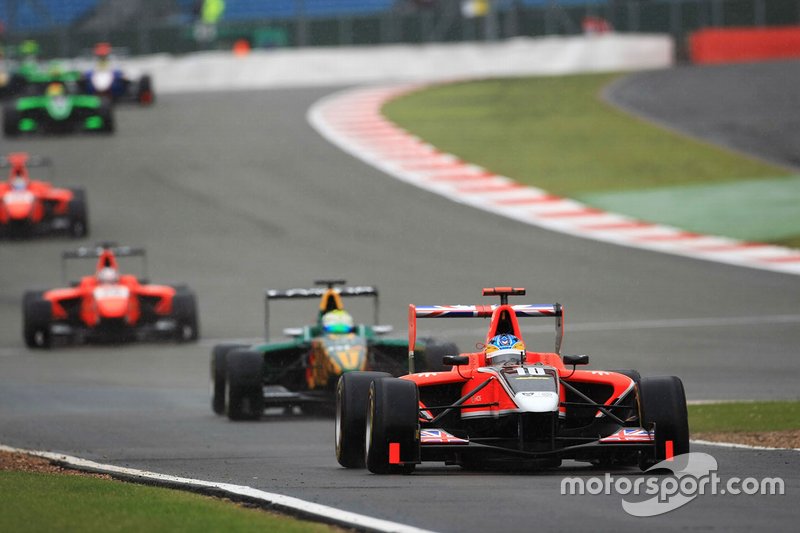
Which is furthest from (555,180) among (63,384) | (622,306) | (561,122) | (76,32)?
(76,32)

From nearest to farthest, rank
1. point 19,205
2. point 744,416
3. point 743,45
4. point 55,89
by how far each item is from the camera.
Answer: point 744,416 → point 19,205 → point 55,89 → point 743,45

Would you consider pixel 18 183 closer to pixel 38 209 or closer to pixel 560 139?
pixel 38 209

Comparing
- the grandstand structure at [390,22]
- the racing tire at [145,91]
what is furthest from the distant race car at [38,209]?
the grandstand structure at [390,22]

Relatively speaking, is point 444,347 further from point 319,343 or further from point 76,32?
point 76,32

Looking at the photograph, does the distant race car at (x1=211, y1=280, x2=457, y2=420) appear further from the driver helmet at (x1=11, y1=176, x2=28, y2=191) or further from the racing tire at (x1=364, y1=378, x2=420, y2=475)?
the driver helmet at (x1=11, y1=176, x2=28, y2=191)

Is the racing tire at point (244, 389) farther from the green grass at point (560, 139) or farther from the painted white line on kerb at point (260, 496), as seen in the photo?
the green grass at point (560, 139)

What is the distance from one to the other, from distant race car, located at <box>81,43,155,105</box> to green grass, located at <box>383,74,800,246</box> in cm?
602

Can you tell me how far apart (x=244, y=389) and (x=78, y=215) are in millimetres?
13839

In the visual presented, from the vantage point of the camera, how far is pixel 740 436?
530 inches

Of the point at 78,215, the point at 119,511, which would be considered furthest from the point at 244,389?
the point at 78,215

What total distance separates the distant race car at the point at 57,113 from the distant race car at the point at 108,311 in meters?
16.1

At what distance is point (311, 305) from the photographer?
24.8 metres

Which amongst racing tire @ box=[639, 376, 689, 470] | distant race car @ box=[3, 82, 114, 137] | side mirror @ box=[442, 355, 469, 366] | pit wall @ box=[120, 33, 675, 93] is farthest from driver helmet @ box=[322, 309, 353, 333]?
pit wall @ box=[120, 33, 675, 93]

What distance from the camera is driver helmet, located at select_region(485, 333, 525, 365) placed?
10969 mm
